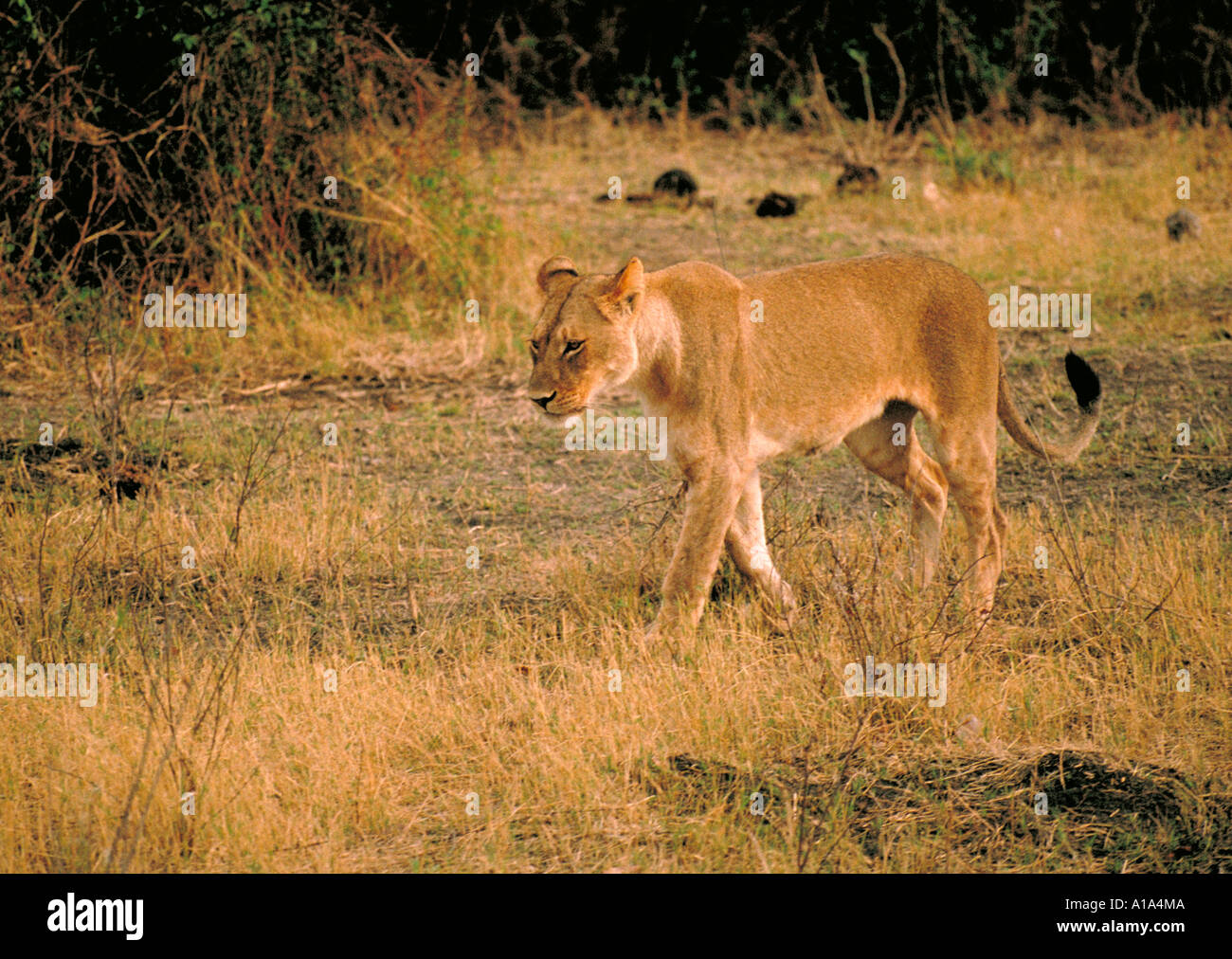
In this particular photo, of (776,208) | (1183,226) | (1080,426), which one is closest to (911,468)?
(1080,426)

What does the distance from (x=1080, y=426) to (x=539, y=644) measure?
2.31 m

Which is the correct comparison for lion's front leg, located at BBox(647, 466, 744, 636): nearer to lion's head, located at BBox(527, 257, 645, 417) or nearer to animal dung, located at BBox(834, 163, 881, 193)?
lion's head, located at BBox(527, 257, 645, 417)

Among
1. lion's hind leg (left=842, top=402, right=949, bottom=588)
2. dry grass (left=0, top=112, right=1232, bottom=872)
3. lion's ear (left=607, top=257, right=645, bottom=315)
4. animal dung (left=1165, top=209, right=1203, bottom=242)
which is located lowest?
dry grass (left=0, top=112, right=1232, bottom=872)

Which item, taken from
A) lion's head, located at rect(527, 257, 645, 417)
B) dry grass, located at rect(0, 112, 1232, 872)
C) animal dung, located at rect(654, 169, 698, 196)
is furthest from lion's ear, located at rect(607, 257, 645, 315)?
animal dung, located at rect(654, 169, 698, 196)

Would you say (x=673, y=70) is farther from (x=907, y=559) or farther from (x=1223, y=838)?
(x=1223, y=838)

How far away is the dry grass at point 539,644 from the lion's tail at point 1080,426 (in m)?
0.37

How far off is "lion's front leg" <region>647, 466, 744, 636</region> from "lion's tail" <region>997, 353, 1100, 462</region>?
4.15 feet

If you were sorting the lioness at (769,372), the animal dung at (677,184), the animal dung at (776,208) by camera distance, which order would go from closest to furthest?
1. the lioness at (769,372)
2. the animal dung at (776,208)
3. the animal dung at (677,184)

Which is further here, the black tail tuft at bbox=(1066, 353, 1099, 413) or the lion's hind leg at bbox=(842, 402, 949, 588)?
the lion's hind leg at bbox=(842, 402, 949, 588)

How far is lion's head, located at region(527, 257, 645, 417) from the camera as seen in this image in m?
4.83

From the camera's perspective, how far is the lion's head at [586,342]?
4.83 metres

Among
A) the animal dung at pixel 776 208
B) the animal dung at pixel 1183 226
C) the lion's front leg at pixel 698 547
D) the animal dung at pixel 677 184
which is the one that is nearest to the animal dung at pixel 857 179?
the animal dung at pixel 776 208

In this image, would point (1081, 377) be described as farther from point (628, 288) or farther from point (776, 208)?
point (776, 208)

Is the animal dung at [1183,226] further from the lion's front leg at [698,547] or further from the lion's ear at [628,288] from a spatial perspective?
the lion's ear at [628,288]
